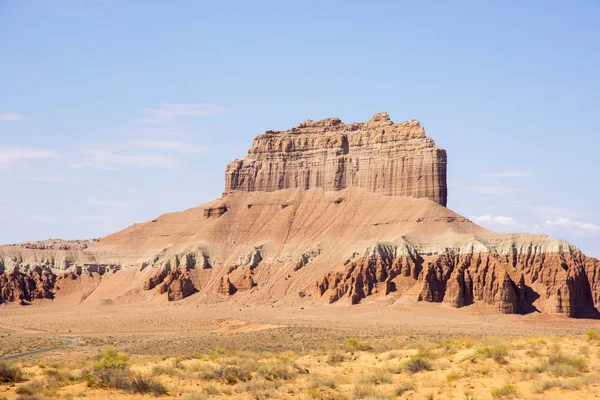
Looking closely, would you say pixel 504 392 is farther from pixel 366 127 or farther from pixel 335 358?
pixel 366 127

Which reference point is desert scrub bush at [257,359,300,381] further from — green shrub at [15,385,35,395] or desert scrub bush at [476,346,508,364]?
green shrub at [15,385,35,395]

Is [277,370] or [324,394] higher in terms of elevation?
[277,370]

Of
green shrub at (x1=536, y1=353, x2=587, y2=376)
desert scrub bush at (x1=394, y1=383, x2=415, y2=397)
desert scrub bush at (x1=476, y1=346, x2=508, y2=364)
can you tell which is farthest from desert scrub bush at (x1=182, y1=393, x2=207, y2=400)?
green shrub at (x1=536, y1=353, x2=587, y2=376)

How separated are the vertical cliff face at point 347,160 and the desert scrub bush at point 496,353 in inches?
3625

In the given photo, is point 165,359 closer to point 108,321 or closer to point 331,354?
point 331,354

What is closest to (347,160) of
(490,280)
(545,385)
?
(490,280)

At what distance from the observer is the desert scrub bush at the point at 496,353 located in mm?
32831

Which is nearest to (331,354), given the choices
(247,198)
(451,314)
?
(451,314)

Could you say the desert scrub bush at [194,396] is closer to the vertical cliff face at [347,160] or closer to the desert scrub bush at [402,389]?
the desert scrub bush at [402,389]

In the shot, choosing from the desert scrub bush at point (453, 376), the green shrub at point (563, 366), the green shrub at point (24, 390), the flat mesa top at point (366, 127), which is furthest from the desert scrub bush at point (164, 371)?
the flat mesa top at point (366, 127)

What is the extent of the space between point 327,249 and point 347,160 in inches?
841

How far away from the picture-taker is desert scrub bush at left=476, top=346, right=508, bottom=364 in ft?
108

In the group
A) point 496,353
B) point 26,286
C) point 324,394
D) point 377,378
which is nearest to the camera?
point 324,394

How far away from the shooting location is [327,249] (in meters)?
122
